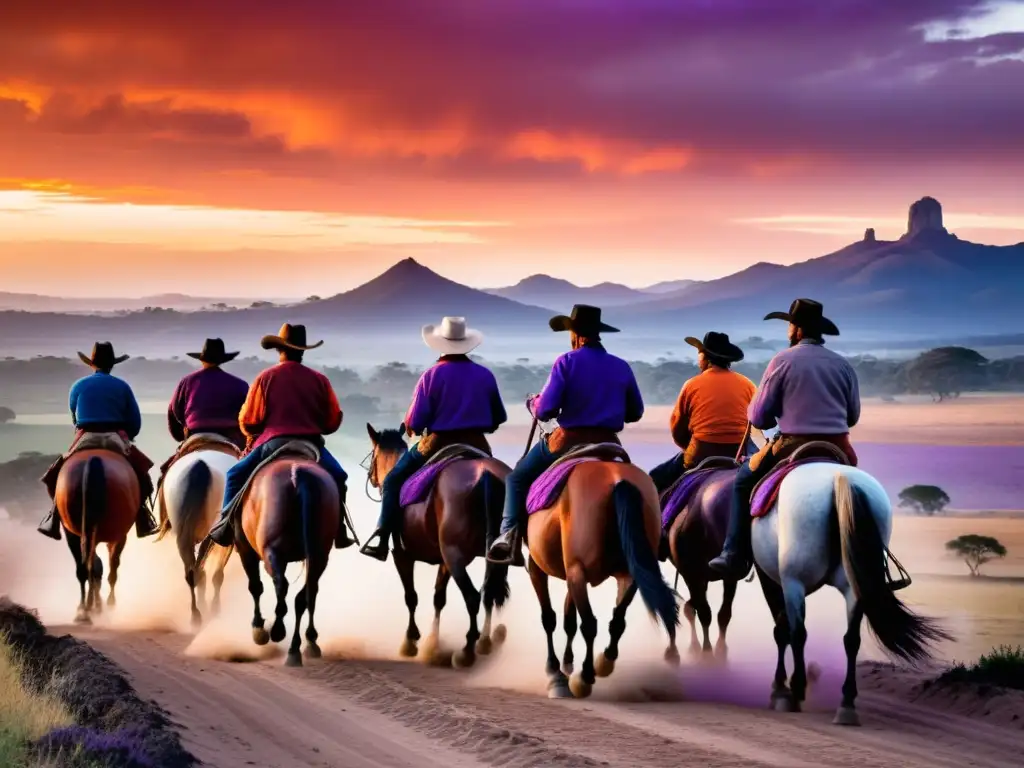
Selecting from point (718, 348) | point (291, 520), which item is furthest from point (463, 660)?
point (718, 348)

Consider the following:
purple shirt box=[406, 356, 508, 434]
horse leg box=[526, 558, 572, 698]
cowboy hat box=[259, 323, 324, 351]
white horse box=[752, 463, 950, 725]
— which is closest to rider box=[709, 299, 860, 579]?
white horse box=[752, 463, 950, 725]

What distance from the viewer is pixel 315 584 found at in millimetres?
17094

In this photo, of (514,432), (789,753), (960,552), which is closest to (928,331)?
(514,432)

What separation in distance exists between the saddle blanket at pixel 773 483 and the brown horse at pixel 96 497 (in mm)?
8604

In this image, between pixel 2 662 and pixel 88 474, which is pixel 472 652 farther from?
pixel 88 474

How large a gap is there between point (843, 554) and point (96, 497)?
31.4 feet

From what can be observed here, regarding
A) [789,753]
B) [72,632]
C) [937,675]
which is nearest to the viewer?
[789,753]

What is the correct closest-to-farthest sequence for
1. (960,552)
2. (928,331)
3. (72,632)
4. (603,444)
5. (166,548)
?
(603,444), (72,632), (166,548), (960,552), (928,331)

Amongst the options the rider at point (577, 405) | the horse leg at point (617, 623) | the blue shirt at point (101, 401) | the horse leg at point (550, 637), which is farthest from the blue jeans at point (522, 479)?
the blue shirt at point (101, 401)

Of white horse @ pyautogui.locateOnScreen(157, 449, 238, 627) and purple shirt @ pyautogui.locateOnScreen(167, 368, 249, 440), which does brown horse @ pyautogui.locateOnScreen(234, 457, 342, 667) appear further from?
purple shirt @ pyautogui.locateOnScreen(167, 368, 249, 440)

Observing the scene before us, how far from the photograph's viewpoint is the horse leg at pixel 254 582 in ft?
56.7

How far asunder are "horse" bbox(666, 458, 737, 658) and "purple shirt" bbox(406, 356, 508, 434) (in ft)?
6.56

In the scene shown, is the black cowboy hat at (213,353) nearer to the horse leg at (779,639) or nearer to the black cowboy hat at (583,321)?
the black cowboy hat at (583,321)

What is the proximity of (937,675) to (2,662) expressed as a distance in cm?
775
